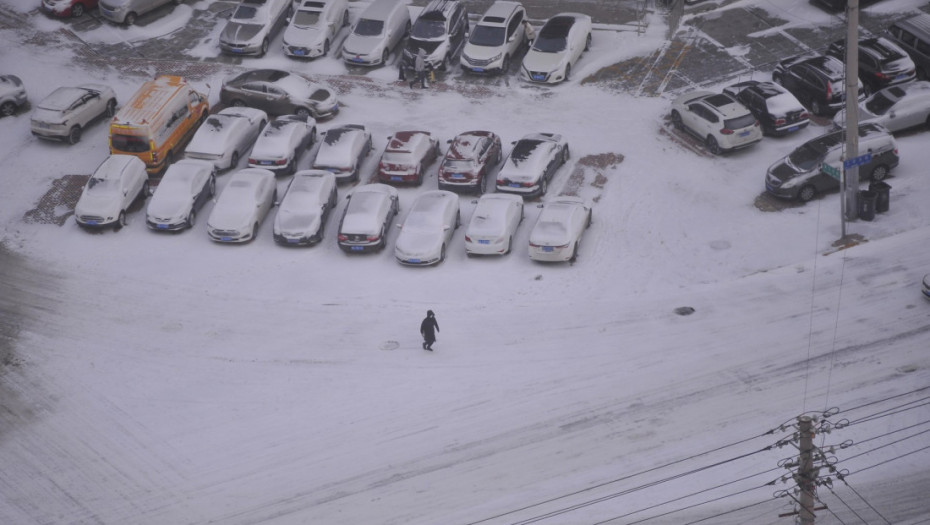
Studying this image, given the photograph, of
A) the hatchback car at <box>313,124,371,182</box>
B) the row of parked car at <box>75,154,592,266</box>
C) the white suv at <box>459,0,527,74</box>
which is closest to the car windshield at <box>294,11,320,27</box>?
the white suv at <box>459,0,527,74</box>

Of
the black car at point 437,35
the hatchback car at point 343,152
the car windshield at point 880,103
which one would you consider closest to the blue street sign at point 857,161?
the car windshield at point 880,103

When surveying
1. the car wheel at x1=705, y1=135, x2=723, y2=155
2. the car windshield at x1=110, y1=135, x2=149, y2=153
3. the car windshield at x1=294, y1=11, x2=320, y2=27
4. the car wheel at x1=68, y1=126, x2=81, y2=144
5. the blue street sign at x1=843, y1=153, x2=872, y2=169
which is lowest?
the car wheel at x1=68, y1=126, x2=81, y2=144

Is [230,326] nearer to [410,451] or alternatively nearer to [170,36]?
Answer: [410,451]

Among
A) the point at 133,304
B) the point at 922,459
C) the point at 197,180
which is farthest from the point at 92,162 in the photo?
the point at 922,459

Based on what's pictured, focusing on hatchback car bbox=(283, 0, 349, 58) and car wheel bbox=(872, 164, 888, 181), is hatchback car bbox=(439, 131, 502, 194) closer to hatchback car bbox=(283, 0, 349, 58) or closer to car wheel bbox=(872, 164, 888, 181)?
hatchback car bbox=(283, 0, 349, 58)

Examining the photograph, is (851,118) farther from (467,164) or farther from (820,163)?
(467,164)

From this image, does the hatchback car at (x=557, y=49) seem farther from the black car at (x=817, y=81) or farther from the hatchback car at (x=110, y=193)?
the hatchback car at (x=110, y=193)
